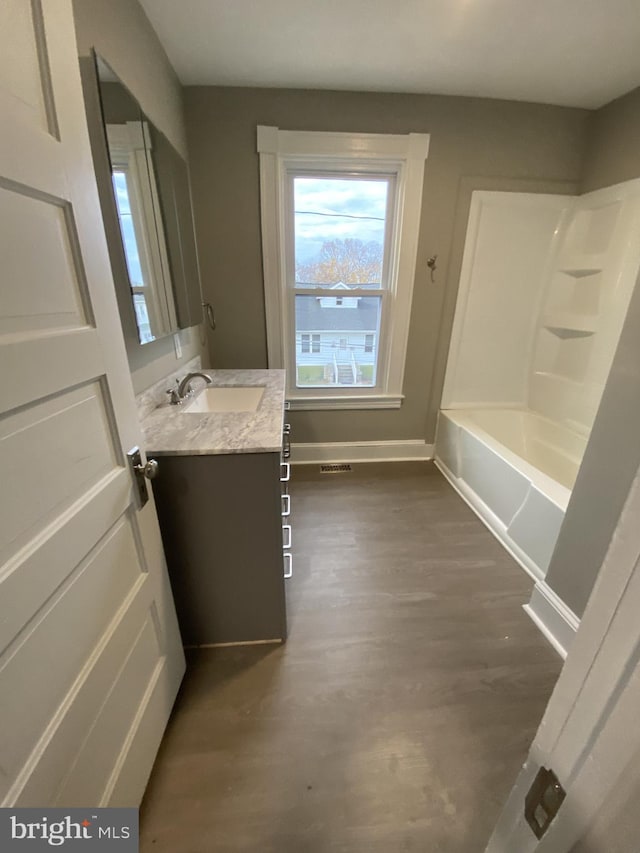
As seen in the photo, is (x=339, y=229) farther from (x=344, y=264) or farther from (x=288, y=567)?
(x=288, y=567)

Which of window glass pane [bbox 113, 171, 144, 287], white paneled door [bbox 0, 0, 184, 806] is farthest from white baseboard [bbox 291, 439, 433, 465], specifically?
white paneled door [bbox 0, 0, 184, 806]

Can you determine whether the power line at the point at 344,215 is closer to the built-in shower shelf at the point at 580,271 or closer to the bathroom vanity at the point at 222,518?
the built-in shower shelf at the point at 580,271

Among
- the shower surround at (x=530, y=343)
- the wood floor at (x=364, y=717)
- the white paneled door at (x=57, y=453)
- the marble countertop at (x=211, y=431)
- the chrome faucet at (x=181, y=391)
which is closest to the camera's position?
the white paneled door at (x=57, y=453)

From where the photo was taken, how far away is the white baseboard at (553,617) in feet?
4.59

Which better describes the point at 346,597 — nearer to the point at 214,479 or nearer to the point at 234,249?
the point at 214,479

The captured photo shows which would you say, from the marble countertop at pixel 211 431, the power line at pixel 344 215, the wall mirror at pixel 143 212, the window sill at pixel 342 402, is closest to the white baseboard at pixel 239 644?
the marble countertop at pixel 211 431

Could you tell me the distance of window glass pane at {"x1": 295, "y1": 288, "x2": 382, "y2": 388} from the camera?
8.55 feet

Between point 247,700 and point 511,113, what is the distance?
3.49 metres

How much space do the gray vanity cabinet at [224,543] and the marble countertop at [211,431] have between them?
0.03m

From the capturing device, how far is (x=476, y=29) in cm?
159

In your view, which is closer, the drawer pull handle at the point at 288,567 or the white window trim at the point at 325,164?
the drawer pull handle at the point at 288,567

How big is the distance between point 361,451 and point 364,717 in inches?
76.8

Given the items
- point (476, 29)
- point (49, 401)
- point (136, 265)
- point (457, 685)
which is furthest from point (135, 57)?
point (457, 685)

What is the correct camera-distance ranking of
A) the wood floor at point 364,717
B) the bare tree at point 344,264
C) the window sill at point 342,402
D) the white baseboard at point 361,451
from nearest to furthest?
the wood floor at point 364,717
the bare tree at point 344,264
the window sill at point 342,402
the white baseboard at point 361,451
